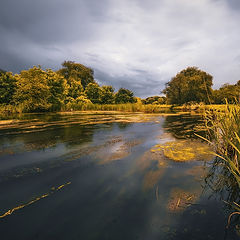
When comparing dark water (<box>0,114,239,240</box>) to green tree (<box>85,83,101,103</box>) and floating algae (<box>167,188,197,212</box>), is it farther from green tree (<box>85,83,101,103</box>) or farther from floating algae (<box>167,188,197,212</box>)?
green tree (<box>85,83,101,103</box>)

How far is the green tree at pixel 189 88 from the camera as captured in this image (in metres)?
28.7

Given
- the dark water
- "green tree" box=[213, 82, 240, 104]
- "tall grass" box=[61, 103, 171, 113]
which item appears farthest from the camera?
"tall grass" box=[61, 103, 171, 113]

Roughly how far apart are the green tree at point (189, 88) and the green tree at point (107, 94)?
13068mm

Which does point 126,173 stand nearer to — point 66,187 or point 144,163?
point 144,163

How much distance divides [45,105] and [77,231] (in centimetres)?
2123

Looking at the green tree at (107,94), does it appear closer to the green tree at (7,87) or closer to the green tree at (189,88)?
the green tree at (189,88)

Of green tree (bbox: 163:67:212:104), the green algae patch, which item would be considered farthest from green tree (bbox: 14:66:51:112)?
green tree (bbox: 163:67:212:104)

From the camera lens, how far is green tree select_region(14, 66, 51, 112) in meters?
18.8

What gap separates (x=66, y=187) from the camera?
218 centimetres

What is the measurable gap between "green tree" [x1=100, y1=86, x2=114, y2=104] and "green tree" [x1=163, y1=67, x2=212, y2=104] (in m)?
13.1

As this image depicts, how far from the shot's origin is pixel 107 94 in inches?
1257

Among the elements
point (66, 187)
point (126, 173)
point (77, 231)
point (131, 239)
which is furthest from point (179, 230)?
point (66, 187)

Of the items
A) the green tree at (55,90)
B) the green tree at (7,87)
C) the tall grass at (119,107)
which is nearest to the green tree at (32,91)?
the green tree at (7,87)

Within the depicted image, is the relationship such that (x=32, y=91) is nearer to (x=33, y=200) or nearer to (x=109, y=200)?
(x=33, y=200)
